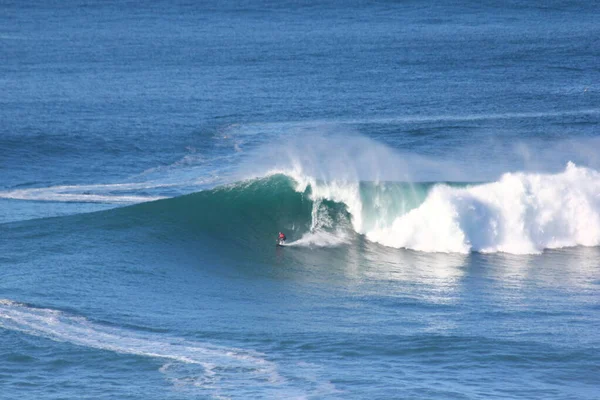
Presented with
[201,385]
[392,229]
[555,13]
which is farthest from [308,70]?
[201,385]

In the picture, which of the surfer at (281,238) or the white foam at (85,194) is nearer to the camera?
the surfer at (281,238)

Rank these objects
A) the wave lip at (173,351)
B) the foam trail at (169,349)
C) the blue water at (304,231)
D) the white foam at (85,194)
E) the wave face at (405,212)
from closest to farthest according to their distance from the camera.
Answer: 1. the wave lip at (173,351)
2. the foam trail at (169,349)
3. the blue water at (304,231)
4. the wave face at (405,212)
5. the white foam at (85,194)

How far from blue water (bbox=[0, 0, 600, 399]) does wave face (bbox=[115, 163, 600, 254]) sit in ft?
0.22

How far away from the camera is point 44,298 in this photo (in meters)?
21.7

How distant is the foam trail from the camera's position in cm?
1731

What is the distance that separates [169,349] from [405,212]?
37.2 ft

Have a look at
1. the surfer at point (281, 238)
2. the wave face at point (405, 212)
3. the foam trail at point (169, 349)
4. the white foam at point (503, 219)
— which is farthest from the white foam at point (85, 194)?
the foam trail at point (169, 349)

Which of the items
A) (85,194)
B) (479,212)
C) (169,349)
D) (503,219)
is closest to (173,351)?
(169,349)

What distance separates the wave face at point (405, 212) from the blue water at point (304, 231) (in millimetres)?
67

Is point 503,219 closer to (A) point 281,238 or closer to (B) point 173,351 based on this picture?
(A) point 281,238

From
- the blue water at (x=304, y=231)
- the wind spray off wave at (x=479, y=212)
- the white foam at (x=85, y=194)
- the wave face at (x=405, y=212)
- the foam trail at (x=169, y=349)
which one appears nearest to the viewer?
the foam trail at (x=169, y=349)

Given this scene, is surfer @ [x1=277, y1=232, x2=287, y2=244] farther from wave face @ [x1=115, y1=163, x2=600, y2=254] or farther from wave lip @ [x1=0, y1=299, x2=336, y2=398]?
wave lip @ [x1=0, y1=299, x2=336, y2=398]

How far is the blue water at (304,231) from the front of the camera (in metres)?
18.0

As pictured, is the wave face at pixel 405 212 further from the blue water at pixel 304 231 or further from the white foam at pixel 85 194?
the white foam at pixel 85 194
